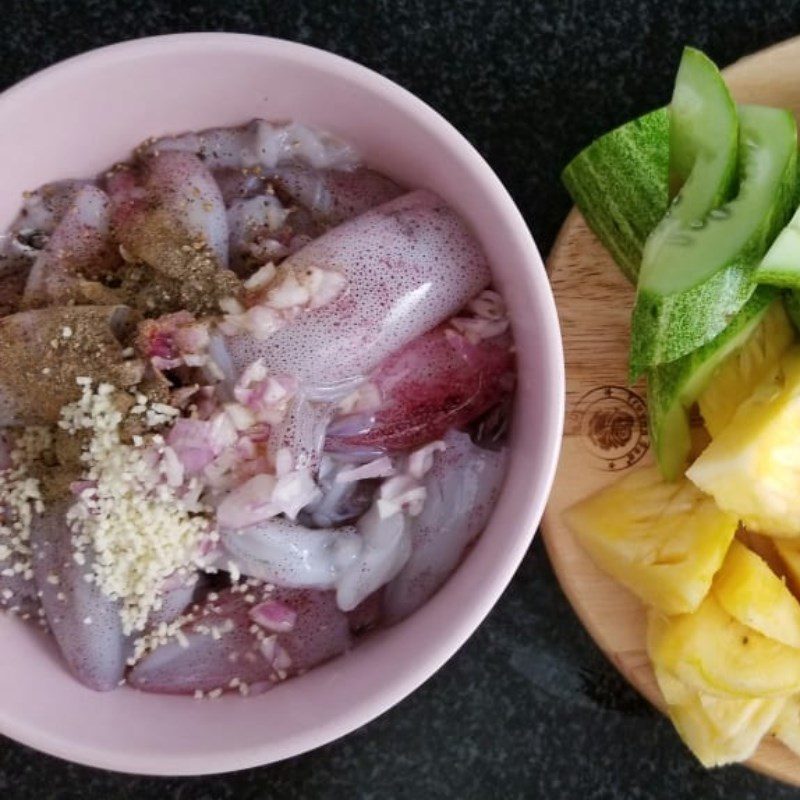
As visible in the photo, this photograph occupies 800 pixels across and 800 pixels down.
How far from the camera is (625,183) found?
1035 mm

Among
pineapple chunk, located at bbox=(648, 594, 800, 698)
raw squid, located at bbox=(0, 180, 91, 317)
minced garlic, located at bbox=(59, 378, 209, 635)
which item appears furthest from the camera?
pineapple chunk, located at bbox=(648, 594, 800, 698)

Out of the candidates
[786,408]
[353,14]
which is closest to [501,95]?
[353,14]

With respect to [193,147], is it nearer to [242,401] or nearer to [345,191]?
[345,191]

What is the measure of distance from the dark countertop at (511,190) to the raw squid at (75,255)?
30 cm

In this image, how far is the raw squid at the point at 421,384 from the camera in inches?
35.9

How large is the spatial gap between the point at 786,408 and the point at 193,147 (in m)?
0.62

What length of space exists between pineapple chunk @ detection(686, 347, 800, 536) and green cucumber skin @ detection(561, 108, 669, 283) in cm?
19

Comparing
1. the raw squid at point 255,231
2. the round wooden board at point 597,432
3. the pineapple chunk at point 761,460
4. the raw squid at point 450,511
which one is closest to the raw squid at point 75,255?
the raw squid at point 255,231

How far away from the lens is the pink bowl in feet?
2.78

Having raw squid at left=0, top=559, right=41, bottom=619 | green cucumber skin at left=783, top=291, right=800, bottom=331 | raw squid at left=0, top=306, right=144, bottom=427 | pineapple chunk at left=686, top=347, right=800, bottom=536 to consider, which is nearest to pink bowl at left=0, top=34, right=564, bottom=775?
raw squid at left=0, top=559, right=41, bottom=619

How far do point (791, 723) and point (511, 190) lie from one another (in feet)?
2.10

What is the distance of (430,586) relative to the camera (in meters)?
0.92

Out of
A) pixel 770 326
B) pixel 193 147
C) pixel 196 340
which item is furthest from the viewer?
pixel 770 326

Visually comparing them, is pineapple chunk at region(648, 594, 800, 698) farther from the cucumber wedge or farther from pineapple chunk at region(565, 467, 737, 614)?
the cucumber wedge
